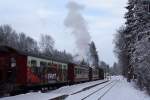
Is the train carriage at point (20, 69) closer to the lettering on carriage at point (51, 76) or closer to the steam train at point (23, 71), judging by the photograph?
the steam train at point (23, 71)

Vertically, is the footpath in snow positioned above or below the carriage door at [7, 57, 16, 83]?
below

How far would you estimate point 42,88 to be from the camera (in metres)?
33.1

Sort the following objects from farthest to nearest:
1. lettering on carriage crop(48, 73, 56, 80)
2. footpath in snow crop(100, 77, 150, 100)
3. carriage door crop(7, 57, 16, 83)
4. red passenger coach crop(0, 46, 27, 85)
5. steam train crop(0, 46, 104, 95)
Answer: lettering on carriage crop(48, 73, 56, 80) → footpath in snow crop(100, 77, 150, 100) → carriage door crop(7, 57, 16, 83) → red passenger coach crop(0, 46, 27, 85) → steam train crop(0, 46, 104, 95)

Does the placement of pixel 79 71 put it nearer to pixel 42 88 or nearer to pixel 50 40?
pixel 42 88

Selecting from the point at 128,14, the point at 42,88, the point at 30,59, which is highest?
the point at 128,14

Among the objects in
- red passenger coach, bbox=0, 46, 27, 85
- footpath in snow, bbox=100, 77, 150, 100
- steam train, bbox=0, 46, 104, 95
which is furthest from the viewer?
footpath in snow, bbox=100, 77, 150, 100

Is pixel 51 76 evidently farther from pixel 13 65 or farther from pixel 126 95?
pixel 13 65

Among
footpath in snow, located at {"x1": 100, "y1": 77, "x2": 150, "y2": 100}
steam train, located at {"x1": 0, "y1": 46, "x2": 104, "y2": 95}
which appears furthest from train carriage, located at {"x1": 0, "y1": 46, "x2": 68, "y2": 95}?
footpath in snow, located at {"x1": 100, "y1": 77, "x2": 150, "y2": 100}

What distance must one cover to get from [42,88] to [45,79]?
1.54 meters

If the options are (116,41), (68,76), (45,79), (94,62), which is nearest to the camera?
(45,79)

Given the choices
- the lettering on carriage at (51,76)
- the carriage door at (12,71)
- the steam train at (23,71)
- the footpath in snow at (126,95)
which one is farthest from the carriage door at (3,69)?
the lettering on carriage at (51,76)

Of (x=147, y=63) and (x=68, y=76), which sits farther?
(x=68, y=76)

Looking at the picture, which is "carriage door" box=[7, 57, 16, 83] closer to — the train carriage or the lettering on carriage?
the train carriage

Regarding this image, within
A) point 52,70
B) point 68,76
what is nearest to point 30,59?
point 52,70
